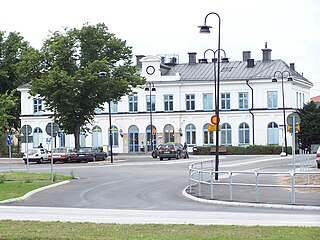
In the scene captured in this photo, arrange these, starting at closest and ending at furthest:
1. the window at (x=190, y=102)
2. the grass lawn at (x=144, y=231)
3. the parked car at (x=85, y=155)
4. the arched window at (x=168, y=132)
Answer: the grass lawn at (x=144, y=231)
the parked car at (x=85, y=155)
the window at (x=190, y=102)
the arched window at (x=168, y=132)

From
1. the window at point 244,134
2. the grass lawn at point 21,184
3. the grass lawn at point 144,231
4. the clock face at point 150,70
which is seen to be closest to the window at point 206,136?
the window at point 244,134

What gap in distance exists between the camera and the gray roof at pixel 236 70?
9119 cm

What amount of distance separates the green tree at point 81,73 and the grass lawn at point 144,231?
5176 centimetres

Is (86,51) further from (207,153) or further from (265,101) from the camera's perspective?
(265,101)

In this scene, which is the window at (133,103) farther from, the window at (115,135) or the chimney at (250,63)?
the chimney at (250,63)

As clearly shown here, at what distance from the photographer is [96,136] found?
96.0 m

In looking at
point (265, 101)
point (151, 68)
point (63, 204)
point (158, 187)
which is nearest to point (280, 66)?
point (265, 101)

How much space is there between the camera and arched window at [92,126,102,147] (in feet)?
314

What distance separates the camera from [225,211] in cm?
2170

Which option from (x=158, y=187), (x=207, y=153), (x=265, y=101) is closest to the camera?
(x=158, y=187)

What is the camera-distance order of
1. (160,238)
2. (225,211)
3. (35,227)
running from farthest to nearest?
(225,211) → (35,227) → (160,238)

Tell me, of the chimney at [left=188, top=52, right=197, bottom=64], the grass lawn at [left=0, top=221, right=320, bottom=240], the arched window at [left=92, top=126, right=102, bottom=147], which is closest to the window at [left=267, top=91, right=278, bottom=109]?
the chimney at [left=188, top=52, right=197, bottom=64]

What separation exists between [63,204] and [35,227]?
314 inches

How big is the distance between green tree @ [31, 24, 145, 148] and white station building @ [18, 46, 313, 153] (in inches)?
608
